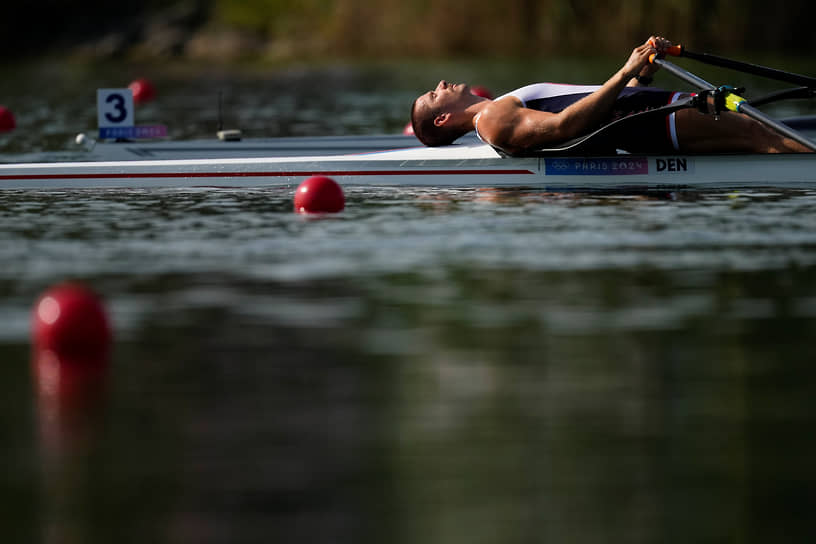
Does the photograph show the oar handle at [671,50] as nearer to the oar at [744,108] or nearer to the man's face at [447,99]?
the oar at [744,108]

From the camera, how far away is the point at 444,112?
37.5 feet

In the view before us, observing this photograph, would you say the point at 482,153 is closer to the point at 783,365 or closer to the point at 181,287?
the point at 181,287

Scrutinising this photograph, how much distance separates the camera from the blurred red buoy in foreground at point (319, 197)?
32.7 feet

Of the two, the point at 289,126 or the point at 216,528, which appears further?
the point at 289,126

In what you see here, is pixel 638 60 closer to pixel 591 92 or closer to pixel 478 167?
pixel 591 92

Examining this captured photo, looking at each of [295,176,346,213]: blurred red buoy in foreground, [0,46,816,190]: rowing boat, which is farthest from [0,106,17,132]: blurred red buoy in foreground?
[295,176,346,213]: blurred red buoy in foreground

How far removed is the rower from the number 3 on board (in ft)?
10.7

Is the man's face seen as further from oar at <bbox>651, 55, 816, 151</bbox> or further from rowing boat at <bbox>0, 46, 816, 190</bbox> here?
oar at <bbox>651, 55, 816, 151</bbox>

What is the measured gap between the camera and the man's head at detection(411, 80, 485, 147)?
1138 centimetres

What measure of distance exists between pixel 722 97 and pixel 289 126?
31.7 ft

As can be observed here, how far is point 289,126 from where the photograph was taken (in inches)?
754

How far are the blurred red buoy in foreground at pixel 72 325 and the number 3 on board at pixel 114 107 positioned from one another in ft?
23.6

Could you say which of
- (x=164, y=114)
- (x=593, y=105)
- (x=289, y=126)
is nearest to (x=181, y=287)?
(x=593, y=105)

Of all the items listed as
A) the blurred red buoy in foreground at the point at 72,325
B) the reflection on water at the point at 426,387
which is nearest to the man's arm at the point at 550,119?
the reflection on water at the point at 426,387
